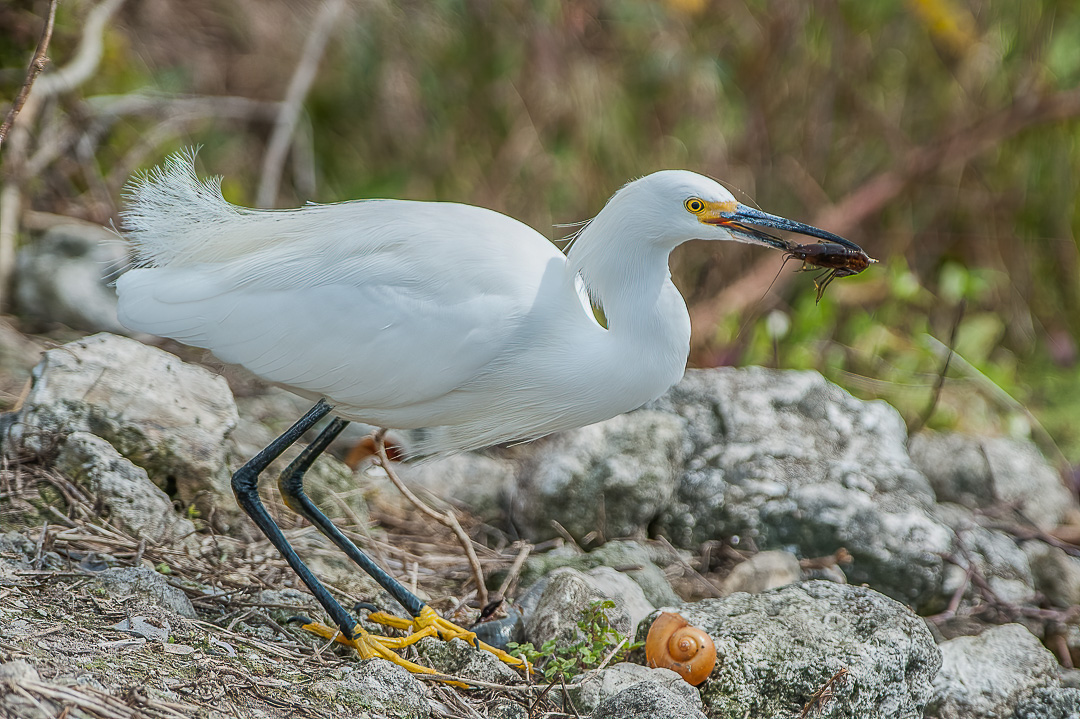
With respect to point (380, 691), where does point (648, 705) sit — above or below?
above

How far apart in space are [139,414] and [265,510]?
0.69 metres

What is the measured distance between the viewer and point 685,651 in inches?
104

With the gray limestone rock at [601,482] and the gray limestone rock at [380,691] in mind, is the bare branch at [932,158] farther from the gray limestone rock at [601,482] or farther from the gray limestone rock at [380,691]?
the gray limestone rock at [380,691]

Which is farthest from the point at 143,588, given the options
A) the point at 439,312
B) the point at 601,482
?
the point at 601,482

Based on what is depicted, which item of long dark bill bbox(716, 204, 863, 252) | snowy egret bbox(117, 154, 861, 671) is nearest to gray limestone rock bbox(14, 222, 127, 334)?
snowy egret bbox(117, 154, 861, 671)

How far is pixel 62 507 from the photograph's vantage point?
3.19 meters

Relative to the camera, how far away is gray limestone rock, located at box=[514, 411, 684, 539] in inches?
153

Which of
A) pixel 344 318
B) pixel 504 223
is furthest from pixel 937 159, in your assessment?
pixel 344 318

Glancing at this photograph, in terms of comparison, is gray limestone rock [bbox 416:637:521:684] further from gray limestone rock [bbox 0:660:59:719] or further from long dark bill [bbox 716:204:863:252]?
long dark bill [bbox 716:204:863:252]

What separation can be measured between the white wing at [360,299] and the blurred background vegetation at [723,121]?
10.4ft

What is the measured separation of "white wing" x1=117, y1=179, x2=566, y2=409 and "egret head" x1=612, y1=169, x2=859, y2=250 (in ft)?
1.31

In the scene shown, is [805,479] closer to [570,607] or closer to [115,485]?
[570,607]

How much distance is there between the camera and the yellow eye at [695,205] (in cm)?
273

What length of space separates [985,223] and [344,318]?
5.50 m
